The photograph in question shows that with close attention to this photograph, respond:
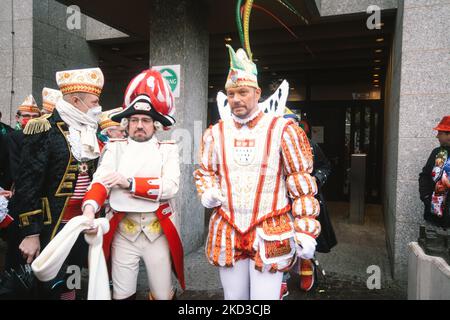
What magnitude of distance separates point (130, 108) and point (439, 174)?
3.06 m

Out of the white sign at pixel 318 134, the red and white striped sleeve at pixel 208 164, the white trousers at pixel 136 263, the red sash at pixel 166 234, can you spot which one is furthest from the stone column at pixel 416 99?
the white sign at pixel 318 134

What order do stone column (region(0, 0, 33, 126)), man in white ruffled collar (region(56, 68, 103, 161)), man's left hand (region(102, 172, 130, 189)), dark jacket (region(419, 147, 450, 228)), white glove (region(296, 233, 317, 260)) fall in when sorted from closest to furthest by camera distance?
white glove (region(296, 233, 317, 260)), man's left hand (region(102, 172, 130, 189)), man in white ruffled collar (region(56, 68, 103, 161)), dark jacket (region(419, 147, 450, 228)), stone column (region(0, 0, 33, 126))

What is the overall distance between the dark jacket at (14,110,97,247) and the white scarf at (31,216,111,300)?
826mm

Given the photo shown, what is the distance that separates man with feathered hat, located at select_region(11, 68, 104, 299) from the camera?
2.70 m

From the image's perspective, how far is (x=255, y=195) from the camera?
2232 mm

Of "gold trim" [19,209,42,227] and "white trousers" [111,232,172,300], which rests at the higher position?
"gold trim" [19,209,42,227]

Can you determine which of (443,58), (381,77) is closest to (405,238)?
(443,58)

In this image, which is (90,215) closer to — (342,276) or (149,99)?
(149,99)

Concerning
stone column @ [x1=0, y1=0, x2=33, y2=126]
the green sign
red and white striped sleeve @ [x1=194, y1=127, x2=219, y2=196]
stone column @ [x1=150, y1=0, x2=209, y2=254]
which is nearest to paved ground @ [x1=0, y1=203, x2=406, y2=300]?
stone column @ [x1=150, y1=0, x2=209, y2=254]

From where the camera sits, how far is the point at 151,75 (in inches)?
101

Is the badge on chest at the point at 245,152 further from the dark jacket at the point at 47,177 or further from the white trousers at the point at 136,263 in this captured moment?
the dark jacket at the point at 47,177

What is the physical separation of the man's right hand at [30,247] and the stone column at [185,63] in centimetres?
223

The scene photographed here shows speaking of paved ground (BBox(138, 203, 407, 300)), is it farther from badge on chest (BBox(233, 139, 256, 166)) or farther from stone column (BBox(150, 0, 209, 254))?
badge on chest (BBox(233, 139, 256, 166))

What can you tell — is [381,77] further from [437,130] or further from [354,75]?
[437,130]
